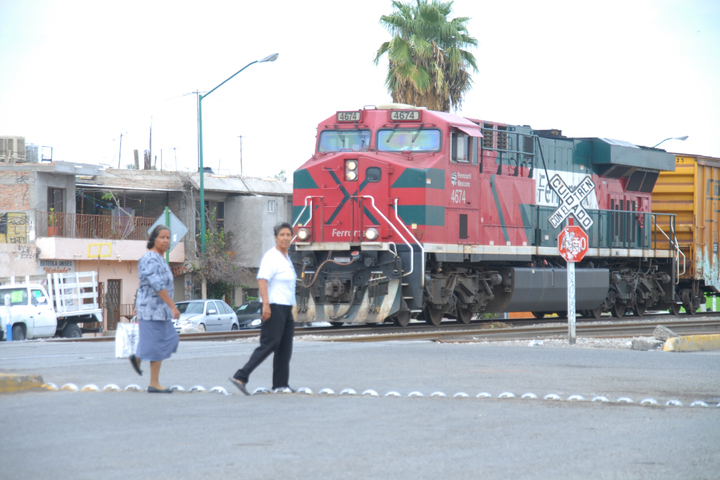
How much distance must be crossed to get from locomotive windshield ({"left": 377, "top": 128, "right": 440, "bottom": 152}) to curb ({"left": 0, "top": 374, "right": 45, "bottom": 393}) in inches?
402

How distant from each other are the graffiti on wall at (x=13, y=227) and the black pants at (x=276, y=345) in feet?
81.7

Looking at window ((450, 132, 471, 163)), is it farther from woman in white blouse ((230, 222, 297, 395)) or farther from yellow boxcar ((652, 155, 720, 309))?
yellow boxcar ((652, 155, 720, 309))

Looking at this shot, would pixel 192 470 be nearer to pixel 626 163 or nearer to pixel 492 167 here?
pixel 492 167

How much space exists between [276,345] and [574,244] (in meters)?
7.97

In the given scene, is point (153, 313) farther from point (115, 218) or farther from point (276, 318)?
point (115, 218)

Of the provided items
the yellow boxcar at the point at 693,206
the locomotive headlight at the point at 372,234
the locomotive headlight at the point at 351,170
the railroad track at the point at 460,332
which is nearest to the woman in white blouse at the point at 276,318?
the railroad track at the point at 460,332

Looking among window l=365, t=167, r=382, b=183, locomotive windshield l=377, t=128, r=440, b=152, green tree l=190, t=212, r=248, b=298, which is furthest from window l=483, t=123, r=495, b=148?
green tree l=190, t=212, r=248, b=298

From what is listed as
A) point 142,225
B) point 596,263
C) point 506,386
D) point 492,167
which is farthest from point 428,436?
point 142,225

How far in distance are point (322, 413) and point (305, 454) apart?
150 cm

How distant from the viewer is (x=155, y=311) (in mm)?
8180

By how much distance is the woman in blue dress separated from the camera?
8.09 m

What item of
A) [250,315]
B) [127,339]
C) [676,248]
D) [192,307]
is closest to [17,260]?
[250,315]

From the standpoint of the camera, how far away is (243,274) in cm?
3803

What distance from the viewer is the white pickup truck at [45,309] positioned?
2098cm
